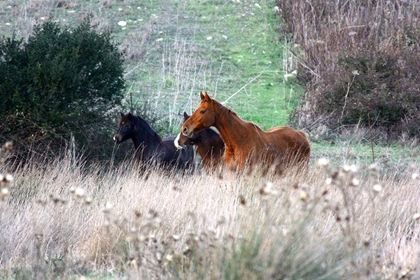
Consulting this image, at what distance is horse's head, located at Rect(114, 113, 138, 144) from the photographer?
47.1 ft

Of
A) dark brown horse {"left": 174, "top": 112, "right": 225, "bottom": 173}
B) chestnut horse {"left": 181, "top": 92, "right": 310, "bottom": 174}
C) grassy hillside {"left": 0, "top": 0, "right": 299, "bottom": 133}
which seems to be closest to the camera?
chestnut horse {"left": 181, "top": 92, "right": 310, "bottom": 174}

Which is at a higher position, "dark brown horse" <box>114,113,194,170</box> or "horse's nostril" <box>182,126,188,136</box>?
"horse's nostril" <box>182,126,188,136</box>

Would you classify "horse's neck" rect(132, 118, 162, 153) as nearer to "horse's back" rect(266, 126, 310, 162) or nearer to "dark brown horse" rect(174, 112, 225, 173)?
"dark brown horse" rect(174, 112, 225, 173)

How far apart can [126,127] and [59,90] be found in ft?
4.60

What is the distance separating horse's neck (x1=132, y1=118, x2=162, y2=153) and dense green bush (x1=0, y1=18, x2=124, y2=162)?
2.58ft

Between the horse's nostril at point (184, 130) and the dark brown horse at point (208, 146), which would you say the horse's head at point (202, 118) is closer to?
the horse's nostril at point (184, 130)

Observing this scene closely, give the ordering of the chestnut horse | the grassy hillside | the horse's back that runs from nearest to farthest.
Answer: the chestnut horse → the horse's back → the grassy hillside

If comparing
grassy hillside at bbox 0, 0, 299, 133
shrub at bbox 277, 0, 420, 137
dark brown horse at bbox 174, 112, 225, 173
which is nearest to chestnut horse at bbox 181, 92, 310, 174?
dark brown horse at bbox 174, 112, 225, 173

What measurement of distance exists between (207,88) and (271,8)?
25.5ft

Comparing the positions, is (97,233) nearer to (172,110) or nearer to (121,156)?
(121,156)

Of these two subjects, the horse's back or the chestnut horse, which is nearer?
the chestnut horse

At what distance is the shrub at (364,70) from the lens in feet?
63.2

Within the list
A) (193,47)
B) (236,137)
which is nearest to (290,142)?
(236,137)

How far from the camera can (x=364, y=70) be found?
66.0 feet
